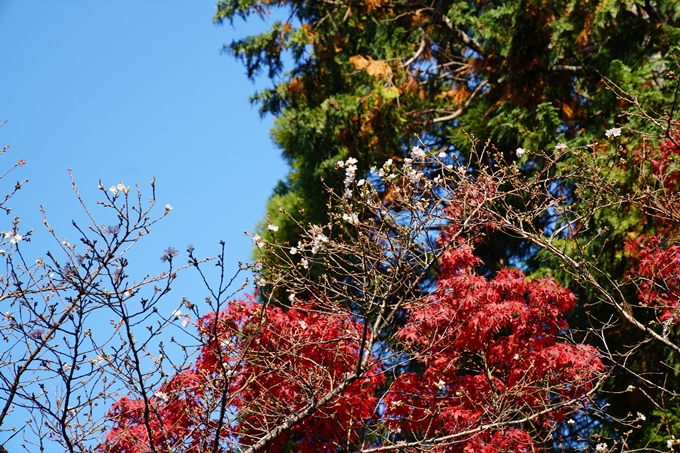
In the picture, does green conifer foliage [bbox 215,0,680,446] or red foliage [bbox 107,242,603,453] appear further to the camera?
green conifer foliage [bbox 215,0,680,446]

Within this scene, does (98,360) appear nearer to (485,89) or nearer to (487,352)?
(487,352)

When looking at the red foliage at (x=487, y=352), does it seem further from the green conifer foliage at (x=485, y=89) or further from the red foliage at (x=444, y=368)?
the green conifer foliage at (x=485, y=89)

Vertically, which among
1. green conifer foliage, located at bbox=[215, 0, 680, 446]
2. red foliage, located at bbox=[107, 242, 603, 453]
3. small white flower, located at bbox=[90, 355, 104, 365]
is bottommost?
small white flower, located at bbox=[90, 355, 104, 365]

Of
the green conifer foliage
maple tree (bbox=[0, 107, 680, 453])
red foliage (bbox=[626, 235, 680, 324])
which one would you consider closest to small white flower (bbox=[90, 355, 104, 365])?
maple tree (bbox=[0, 107, 680, 453])

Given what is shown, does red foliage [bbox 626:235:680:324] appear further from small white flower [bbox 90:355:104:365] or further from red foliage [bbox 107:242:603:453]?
small white flower [bbox 90:355:104:365]

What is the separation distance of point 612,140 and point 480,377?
10.8 ft

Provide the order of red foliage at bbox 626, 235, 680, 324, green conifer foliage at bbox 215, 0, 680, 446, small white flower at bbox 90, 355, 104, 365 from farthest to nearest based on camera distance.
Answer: green conifer foliage at bbox 215, 0, 680, 446 → red foliage at bbox 626, 235, 680, 324 → small white flower at bbox 90, 355, 104, 365

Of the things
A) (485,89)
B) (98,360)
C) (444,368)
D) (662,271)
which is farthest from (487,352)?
(485,89)

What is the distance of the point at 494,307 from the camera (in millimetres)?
5836

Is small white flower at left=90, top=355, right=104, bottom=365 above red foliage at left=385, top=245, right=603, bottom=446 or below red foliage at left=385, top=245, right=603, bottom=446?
below

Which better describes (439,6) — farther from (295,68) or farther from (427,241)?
(427,241)

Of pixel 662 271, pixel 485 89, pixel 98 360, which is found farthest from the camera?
pixel 485 89

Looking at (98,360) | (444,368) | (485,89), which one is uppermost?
(485,89)

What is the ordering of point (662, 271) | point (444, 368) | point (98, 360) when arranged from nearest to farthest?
point (98, 360) < point (662, 271) < point (444, 368)
